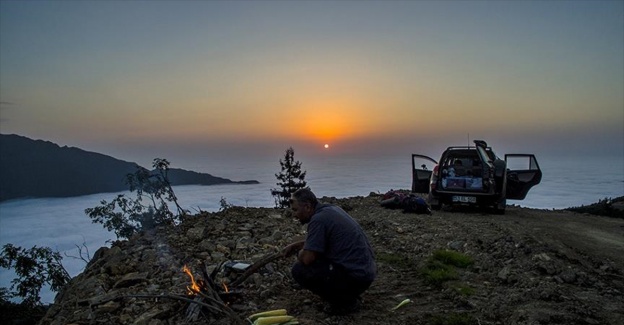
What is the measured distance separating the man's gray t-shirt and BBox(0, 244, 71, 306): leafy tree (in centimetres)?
1670

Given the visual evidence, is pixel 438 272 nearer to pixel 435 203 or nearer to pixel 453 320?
pixel 453 320

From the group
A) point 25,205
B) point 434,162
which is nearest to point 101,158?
point 25,205

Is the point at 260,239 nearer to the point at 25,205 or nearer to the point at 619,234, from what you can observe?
the point at 619,234

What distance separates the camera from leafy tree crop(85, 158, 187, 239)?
1641 cm

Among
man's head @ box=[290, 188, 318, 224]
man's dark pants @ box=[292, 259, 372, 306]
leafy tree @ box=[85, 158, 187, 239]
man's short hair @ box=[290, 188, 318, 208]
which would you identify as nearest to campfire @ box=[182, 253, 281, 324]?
man's dark pants @ box=[292, 259, 372, 306]

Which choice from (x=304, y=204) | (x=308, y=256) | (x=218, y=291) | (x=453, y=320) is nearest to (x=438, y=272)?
(x=453, y=320)

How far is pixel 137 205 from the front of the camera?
A: 17484 millimetres

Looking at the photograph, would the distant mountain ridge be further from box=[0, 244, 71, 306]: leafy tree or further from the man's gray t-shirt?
the man's gray t-shirt

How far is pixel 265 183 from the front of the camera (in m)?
41.8

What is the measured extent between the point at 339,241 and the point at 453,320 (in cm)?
146

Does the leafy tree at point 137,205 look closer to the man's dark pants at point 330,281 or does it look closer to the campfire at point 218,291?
the campfire at point 218,291

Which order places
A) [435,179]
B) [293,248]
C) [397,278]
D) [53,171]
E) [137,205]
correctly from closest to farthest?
[293,248]
[397,278]
[435,179]
[137,205]
[53,171]

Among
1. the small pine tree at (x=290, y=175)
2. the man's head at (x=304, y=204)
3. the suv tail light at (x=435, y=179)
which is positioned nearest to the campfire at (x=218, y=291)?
the man's head at (x=304, y=204)

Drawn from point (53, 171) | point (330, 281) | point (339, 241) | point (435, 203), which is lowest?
point (330, 281)
